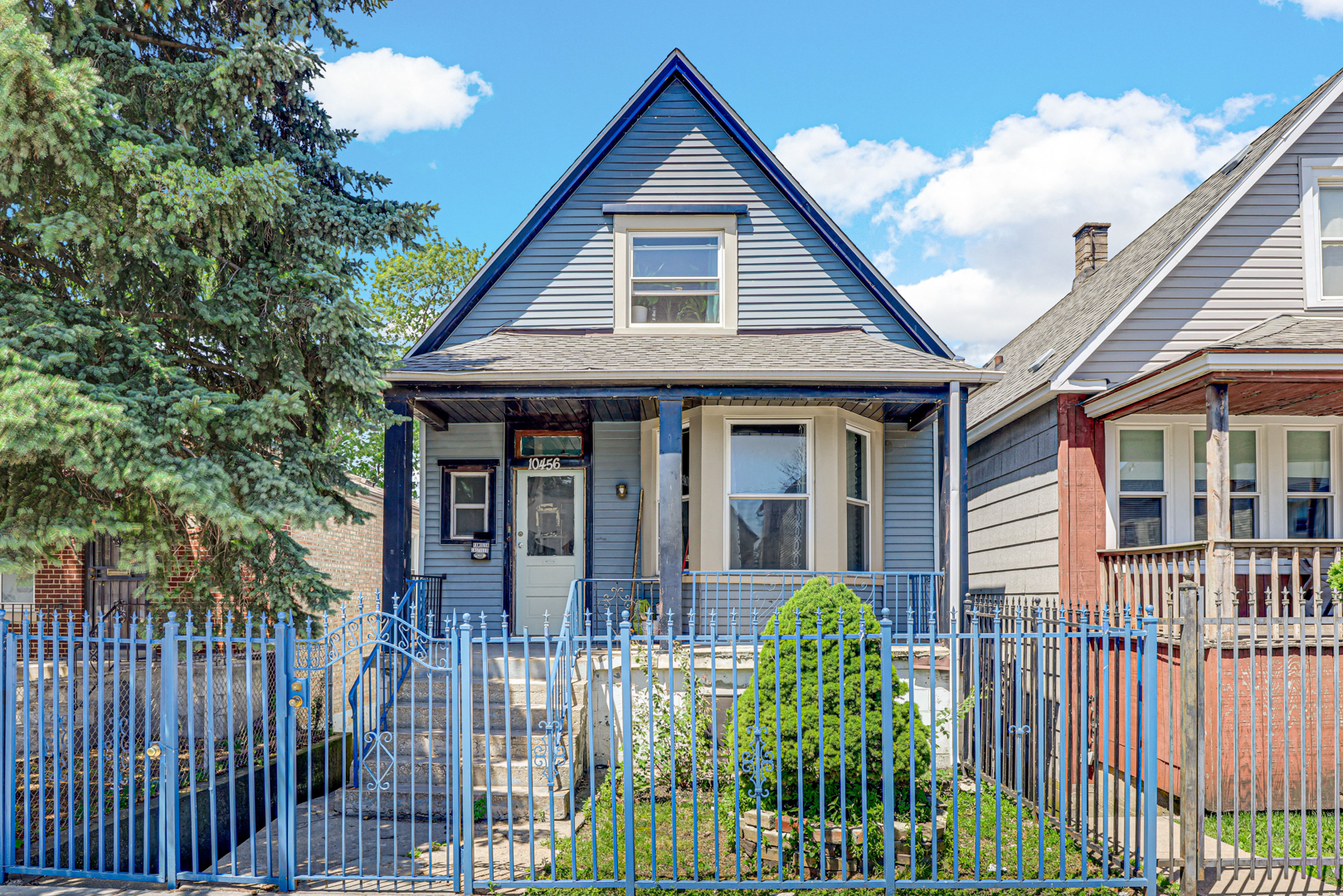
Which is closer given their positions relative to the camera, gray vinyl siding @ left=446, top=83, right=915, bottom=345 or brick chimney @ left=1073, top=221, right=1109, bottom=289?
gray vinyl siding @ left=446, top=83, right=915, bottom=345

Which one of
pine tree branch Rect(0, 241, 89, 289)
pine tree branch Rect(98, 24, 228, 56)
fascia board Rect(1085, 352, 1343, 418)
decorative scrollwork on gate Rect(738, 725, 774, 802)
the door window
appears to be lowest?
decorative scrollwork on gate Rect(738, 725, 774, 802)

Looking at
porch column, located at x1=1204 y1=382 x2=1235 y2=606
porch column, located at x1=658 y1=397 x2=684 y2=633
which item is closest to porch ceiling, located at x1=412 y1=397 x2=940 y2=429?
porch column, located at x1=658 y1=397 x2=684 y2=633

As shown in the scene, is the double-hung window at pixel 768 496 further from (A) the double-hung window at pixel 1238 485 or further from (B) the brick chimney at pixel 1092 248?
(B) the brick chimney at pixel 1092 248

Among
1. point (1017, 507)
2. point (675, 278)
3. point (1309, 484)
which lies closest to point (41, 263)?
point (675, 278)

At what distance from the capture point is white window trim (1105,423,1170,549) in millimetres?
11031

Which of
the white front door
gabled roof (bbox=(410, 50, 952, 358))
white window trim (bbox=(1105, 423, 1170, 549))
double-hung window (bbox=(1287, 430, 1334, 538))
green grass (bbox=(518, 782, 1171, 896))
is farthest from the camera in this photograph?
the white front door

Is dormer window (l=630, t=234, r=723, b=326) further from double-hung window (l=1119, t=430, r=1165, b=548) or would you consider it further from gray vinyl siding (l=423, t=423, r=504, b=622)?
double-hung window (l=1119, t=430, r=1165, b=548)

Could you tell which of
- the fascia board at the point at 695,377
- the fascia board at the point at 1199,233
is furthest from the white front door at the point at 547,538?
the fascia board at the point at 1199,233

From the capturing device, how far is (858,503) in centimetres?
1203

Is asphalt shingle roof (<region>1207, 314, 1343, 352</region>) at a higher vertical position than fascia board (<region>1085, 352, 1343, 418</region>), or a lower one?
higher

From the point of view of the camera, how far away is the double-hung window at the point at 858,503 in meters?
12.0

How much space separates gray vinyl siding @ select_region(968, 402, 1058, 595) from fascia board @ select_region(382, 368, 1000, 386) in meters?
2.03

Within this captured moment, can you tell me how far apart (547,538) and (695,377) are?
3786 mm

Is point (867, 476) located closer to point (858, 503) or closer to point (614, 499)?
point (858, 503)
